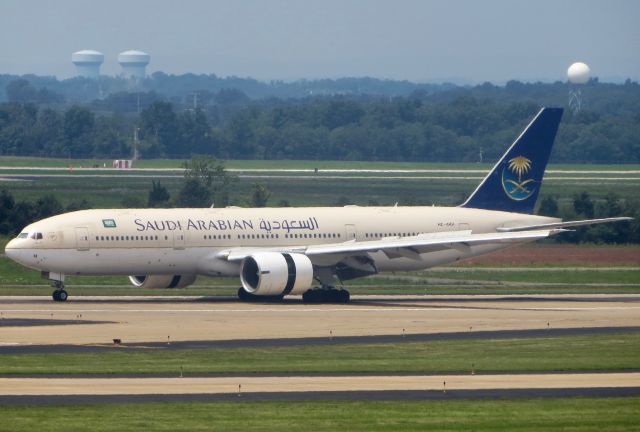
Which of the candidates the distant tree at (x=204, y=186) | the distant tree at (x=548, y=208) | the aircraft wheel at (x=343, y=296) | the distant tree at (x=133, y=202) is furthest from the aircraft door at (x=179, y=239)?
the distant tree at (x=548, y=208)

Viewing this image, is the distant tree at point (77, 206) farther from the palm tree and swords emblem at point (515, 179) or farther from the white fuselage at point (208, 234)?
the palm tree and swords emblem at point (515, 179)

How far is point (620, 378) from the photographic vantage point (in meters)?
36.6

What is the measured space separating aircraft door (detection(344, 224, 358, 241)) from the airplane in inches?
1.8

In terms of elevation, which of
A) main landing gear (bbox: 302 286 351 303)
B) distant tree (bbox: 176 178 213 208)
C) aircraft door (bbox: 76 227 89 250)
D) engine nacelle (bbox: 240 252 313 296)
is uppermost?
aircraft door (bbox: 76 227 89 250)

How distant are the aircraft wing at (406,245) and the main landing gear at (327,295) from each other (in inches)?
67.8

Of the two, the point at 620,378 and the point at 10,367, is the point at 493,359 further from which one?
the point at 10,367

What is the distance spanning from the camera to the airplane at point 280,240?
2360 inches

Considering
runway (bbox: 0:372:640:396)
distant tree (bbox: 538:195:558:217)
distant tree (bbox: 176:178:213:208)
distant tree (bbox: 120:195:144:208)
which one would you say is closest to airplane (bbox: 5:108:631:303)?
runway (bbox: 0:372:640:396)

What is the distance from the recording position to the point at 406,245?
61438 mm

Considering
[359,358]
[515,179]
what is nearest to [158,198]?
[515,179]

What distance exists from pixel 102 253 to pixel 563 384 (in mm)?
29203

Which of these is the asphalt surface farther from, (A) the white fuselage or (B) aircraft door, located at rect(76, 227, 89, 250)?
(B) aircraft door, located at rect(76, 227, 89, 250)

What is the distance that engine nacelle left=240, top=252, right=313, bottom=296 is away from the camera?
2349 inches

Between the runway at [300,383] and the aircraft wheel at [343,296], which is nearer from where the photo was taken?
the runway at [300,383]
